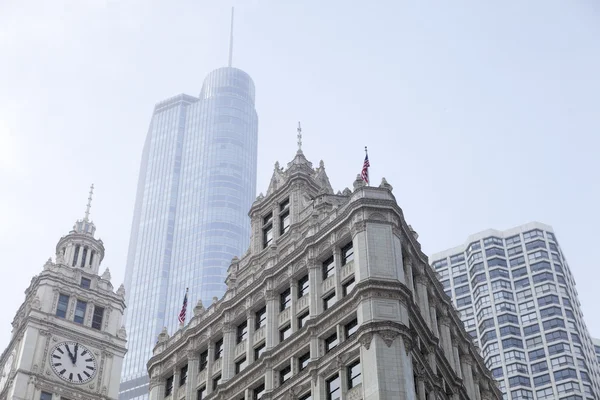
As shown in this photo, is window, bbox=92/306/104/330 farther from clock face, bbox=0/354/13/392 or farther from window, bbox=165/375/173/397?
window, bbox=165/375/173/397

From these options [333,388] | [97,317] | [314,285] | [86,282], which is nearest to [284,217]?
[314,285]

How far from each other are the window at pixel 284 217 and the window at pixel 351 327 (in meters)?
17.6

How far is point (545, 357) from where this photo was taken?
158 meters

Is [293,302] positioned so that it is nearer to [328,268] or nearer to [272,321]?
[272,321]

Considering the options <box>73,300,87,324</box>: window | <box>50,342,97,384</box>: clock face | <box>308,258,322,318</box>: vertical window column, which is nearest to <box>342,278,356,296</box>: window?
<box>308,258,322,318</box>: vertical window column

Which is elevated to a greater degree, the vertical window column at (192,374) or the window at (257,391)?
the vertical window column at (192,374)

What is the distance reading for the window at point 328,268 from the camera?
70.4 m

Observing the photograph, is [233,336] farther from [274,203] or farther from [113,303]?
[113,303]

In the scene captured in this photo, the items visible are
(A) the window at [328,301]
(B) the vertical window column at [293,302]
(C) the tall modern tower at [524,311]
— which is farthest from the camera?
(C) the tall modern tower at [524,311]

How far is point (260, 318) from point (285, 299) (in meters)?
2.65

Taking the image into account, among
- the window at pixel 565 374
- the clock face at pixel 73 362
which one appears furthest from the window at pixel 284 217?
the window at pixel 565 374

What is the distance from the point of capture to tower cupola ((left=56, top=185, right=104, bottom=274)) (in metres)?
128

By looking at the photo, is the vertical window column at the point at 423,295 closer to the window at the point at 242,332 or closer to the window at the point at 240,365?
the window at the point at 242,332

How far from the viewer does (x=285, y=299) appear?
7331cm
